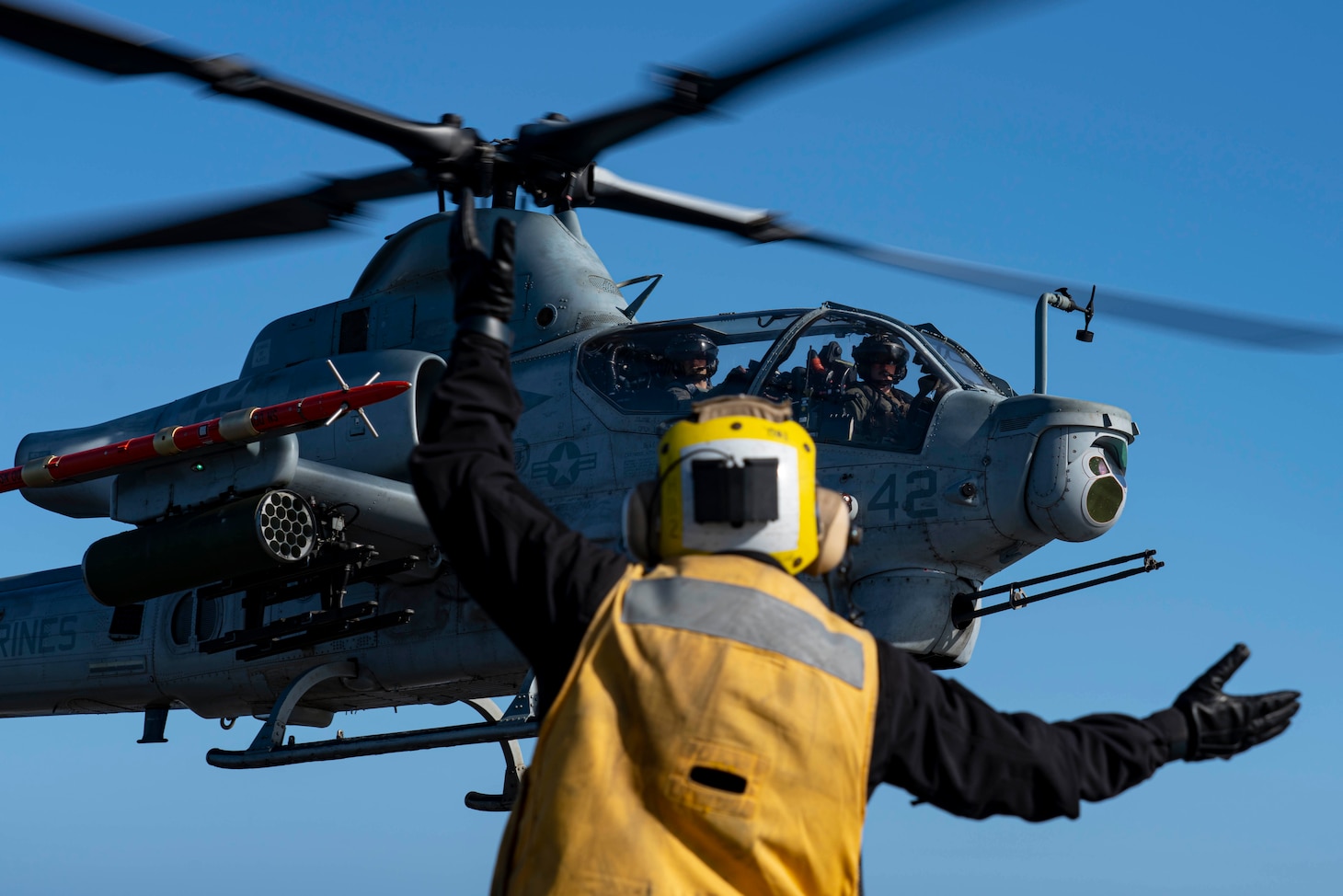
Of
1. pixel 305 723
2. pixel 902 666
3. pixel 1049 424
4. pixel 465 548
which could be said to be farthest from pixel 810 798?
pixel 305 723

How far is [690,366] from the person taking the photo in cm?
971

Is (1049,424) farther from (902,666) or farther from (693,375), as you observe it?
(902,666)

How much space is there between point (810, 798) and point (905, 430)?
674 cm

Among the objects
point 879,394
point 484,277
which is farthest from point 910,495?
point 484,277

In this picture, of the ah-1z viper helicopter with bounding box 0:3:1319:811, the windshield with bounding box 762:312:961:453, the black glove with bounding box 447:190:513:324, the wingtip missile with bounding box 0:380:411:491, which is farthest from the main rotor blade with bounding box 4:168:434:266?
the black glove with bounding box 447:190:513:324

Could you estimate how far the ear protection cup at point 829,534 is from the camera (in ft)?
9.57

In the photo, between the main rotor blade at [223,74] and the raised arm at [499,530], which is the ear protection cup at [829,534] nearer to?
the raised arm at [499,530]

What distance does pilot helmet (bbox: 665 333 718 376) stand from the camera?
969 cm

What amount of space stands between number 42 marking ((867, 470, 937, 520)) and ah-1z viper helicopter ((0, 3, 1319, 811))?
0.5 inches

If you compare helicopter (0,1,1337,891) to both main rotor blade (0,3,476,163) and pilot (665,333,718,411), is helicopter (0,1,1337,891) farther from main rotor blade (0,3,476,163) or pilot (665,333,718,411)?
main rotor blade (0,3,476,163)

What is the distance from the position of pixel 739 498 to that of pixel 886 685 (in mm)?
419

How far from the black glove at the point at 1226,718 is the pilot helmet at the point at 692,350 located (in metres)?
6.81

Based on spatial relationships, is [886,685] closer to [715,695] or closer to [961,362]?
[715,695]

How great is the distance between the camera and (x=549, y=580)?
273 centimetres
